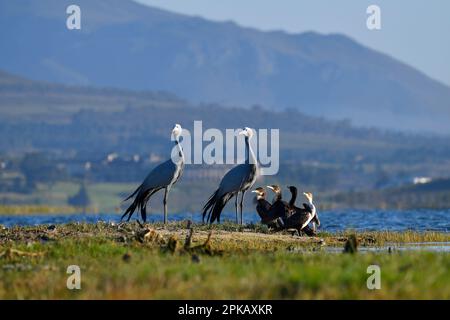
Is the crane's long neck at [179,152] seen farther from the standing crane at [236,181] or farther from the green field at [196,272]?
the green field at [196,272]

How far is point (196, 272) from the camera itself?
60.5 feet

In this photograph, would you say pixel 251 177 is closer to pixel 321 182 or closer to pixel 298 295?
pixel 298 295

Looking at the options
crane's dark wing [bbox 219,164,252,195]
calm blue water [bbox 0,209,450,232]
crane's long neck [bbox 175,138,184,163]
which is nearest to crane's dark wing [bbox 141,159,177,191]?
crane's long neck [bbox 175,138,184,163]

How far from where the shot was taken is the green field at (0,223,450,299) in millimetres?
17219

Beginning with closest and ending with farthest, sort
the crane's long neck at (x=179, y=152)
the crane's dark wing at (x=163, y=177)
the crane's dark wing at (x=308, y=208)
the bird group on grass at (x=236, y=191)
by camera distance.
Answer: the crane's dark wing at (x=308, y=208) → the bird group on grass at (x=236, y=191) → the crane's dark wing at (x=163, y=177) → the crane's long neck at (x=179, y=152)

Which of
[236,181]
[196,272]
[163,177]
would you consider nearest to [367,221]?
[236,181]

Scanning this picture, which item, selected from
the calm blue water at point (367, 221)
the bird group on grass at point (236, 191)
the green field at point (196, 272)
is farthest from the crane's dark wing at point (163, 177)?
the green field at point (196, 272)

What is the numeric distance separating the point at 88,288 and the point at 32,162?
167958mm

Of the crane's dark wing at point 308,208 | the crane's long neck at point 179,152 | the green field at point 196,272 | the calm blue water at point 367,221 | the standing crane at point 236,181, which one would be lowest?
the green field at point 196,272

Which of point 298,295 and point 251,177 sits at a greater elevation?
point 251,177

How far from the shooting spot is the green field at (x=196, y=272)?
17.2 metres
